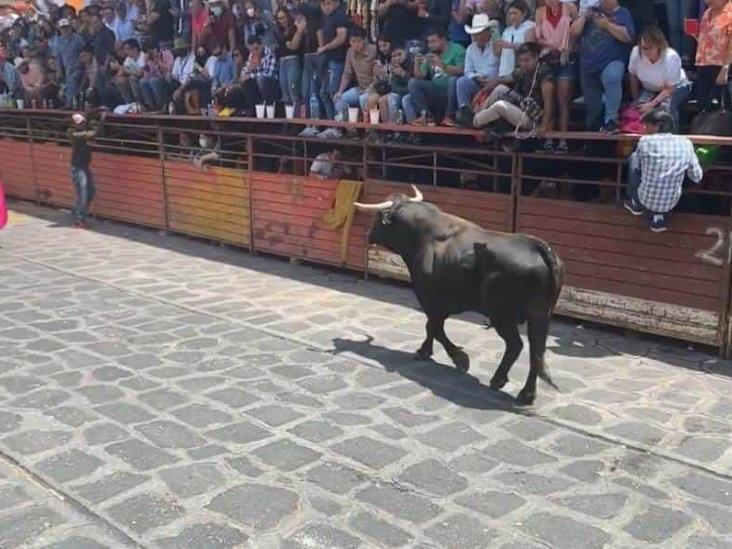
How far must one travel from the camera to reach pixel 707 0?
6969 mm

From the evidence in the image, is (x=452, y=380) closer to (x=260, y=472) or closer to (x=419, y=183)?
(x=260, y=472)

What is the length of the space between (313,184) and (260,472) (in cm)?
563

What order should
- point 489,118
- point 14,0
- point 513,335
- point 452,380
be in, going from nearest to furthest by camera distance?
point 513,335 → point 452,380 → point 489,118 → point 14,0

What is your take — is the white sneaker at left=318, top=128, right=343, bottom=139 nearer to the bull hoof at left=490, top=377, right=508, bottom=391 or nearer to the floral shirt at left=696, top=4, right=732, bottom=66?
the floral shirt at left=696, top=4, right=732, bottom=66

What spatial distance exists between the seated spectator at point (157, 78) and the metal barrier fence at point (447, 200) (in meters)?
0.37

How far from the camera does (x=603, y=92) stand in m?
7.71

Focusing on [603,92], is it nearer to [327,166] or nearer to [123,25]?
[327,166]

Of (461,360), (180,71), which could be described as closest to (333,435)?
(461,360)

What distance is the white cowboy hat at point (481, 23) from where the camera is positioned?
334 inches

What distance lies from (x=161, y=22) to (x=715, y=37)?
9357 mm

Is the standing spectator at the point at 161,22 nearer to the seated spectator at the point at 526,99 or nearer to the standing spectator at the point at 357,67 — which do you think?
the standing spectator at the point at 357,67

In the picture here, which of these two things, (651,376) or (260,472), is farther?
(651,376)

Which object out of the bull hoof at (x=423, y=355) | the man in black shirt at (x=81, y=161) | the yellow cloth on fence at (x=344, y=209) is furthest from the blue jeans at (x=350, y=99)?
the man in black shirt at (x=81, y=161)

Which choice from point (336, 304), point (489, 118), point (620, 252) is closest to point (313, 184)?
point (336, 304)
